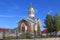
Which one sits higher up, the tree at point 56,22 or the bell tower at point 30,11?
the bell tower at point 30,11

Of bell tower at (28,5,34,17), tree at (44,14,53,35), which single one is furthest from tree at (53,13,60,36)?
bell tower at (28,5,34,17)

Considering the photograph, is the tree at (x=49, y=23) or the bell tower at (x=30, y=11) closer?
the tree at (x=49, y=23)

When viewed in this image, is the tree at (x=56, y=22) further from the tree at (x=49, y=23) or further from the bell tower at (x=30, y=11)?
the bell tower at (x=30, y=11)

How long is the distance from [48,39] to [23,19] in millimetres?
32509

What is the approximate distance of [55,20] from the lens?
57156mm

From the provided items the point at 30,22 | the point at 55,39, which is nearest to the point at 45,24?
the point at 30,22

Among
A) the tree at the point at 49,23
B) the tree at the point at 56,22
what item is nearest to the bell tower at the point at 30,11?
the tree at the point at 49,23

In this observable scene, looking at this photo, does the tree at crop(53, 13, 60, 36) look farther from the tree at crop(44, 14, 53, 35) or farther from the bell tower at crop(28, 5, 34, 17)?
the bell tower at crop(28, 5, 34, 17)

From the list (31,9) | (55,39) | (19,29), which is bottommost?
(55,39)

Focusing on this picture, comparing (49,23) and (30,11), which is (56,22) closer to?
(49,23)

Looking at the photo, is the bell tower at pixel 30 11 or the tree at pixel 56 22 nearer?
the tree at pixel 56 22

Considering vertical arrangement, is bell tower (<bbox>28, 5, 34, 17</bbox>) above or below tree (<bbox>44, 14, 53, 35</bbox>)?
above

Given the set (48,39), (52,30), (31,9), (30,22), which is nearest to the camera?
(48,39)

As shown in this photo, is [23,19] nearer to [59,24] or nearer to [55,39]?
[59,24]
